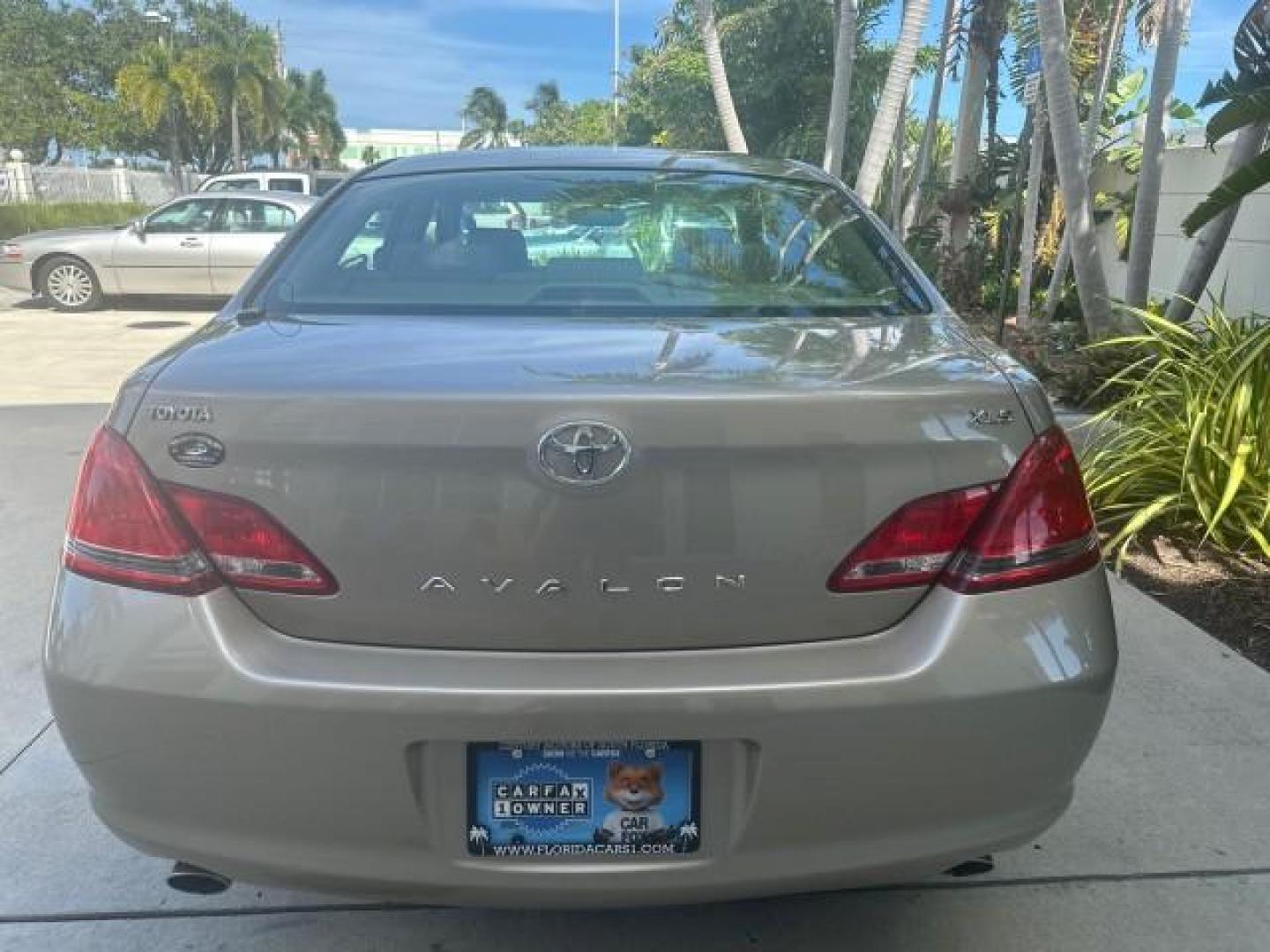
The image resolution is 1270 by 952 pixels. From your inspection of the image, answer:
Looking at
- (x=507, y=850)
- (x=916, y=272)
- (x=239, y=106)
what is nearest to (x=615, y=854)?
(x=507, y=850)

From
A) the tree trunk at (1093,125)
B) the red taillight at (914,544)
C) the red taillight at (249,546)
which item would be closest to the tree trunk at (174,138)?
the tree trunk at (1093,125)

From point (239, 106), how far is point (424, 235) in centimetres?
5264

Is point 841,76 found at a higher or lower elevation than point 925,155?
higher

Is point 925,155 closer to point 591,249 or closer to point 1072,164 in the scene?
point 1072,164

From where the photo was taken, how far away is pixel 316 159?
66.1m

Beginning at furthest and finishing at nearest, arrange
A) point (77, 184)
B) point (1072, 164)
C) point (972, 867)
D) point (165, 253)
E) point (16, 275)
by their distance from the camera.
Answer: point (77, 184) < point (16, 275) < point (165, 253) < point (1072, 164) < point (972, 867)

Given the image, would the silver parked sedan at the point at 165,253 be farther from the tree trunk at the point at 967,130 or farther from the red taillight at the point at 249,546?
the red taillight at the point at 249,546

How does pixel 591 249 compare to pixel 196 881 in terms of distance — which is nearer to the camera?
pixel 196 881

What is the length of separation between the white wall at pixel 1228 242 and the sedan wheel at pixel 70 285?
11.9 metres

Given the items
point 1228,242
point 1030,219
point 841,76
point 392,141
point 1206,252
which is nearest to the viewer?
point 1206,252

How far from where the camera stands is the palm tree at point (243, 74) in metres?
48.0

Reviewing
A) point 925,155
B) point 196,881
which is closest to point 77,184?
point 925,155

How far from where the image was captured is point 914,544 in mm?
1906

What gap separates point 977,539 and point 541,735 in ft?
2.59
